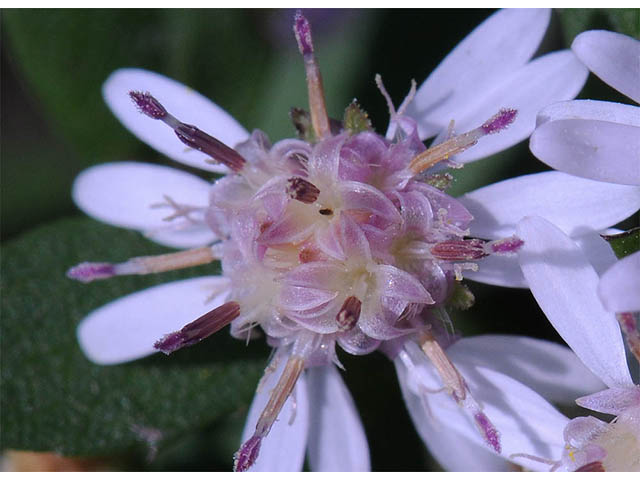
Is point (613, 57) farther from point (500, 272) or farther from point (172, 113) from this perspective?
point (172, 113)

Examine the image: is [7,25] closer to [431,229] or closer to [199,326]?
[199,326]

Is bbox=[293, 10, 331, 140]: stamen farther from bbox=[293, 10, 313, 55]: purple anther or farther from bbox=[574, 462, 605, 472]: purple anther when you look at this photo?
bbox=[574, 462, 605, 472]: purple anther

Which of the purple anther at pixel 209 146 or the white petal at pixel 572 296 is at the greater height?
the purple anther at pixel 209 146

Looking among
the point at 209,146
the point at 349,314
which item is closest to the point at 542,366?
the point at 349,314

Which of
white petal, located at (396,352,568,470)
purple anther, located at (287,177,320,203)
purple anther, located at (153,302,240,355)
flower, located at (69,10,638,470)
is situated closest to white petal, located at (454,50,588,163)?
flower, located at (69,10,638,470)

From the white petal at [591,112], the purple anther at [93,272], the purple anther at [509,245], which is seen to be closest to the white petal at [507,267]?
the purple anther at [509,245]

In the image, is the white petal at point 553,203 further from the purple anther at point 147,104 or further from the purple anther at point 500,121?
the purple anther at point 147,104
